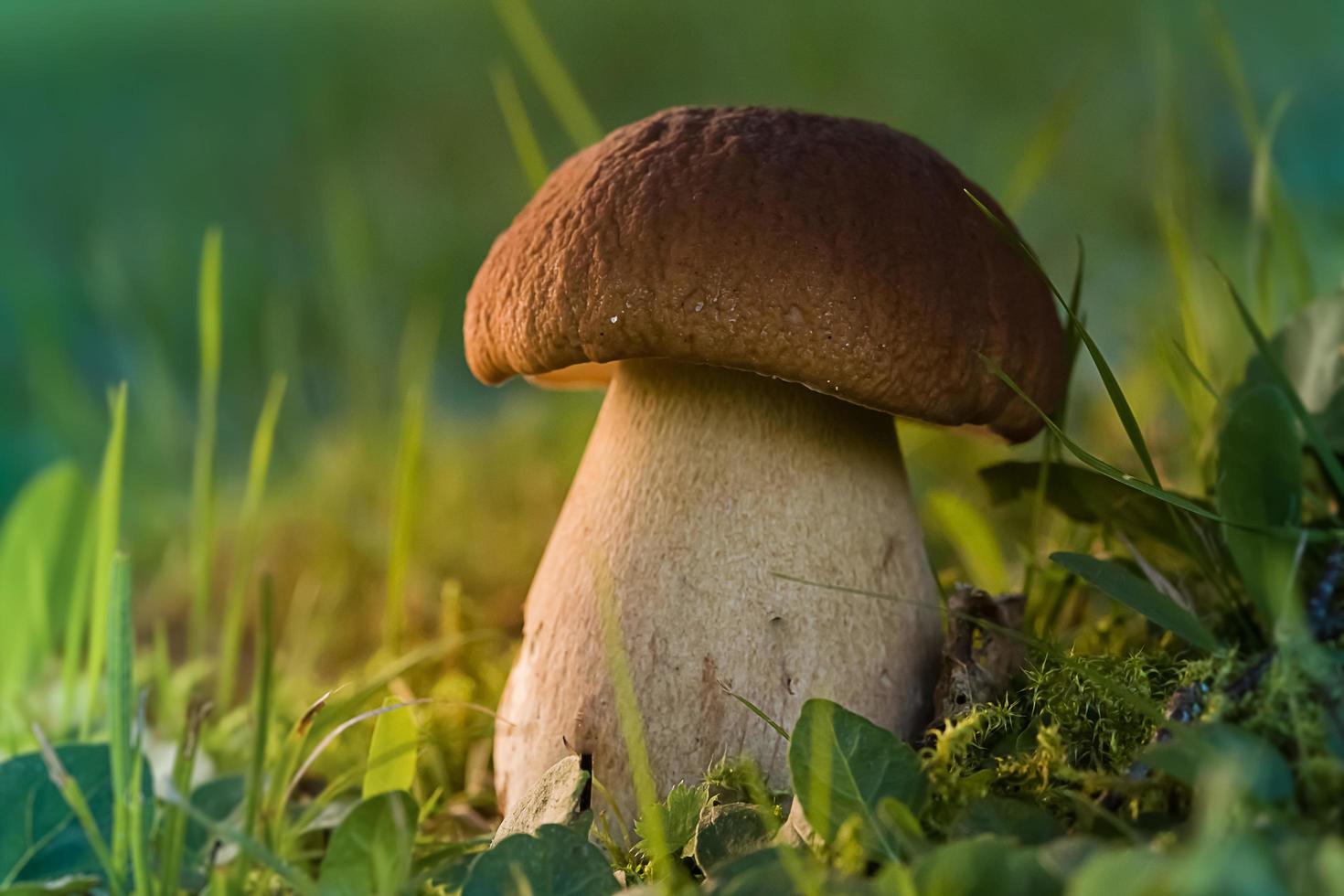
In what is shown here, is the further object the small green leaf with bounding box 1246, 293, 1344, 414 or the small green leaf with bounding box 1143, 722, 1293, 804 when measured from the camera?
the small green leaf with bounding box 1246, 293, 1344, 414

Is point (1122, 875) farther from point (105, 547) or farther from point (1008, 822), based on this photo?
point (105, 547)

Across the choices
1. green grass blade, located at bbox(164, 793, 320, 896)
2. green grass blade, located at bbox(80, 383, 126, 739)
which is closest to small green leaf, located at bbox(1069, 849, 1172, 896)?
green grass blade, located at bbox(164, 793, 320, 896)

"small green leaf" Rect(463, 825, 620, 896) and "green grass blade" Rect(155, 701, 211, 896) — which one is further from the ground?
"green grass blade" Rect(155, 701, 211, 896)

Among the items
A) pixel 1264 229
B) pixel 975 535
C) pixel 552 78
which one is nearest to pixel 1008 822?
pixel 975 535

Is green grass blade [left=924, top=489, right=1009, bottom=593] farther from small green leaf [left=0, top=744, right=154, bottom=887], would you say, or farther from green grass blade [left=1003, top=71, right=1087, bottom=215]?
small green leaf [left=0, top=744, right=154, bottom=887]

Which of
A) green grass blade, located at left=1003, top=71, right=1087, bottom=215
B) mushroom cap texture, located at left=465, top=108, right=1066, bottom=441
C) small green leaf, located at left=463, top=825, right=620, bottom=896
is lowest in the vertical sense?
small green leaf, located at left=463, top=825, right=620, bottom=896

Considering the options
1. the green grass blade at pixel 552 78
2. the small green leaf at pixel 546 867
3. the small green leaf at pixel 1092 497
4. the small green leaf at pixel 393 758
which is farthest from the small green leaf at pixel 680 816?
the green grass blade at pixel 552 78
